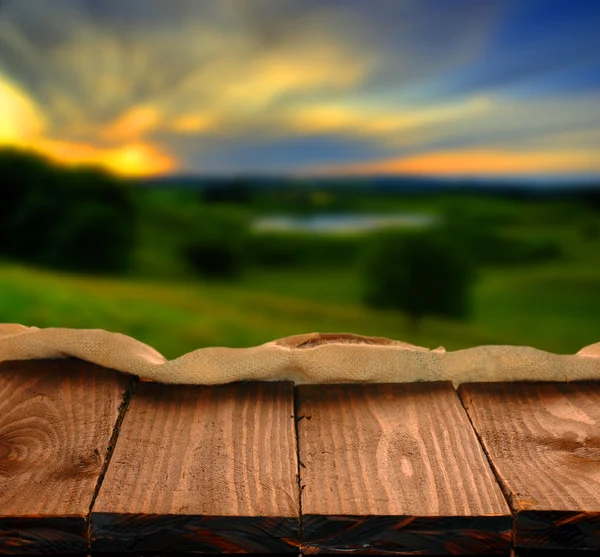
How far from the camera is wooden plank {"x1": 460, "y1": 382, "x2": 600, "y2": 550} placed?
60 cm

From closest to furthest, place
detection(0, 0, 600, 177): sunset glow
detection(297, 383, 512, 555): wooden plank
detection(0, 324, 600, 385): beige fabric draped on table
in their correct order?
detection(297, 383, 512, 555): wooden plank < detection(0, 324, 600, 385): beige fabric draped on table < detection(0, 0, 600, 177): sunset glow

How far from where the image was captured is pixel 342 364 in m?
0.85

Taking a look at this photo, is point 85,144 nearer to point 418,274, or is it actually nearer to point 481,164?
point 418,274

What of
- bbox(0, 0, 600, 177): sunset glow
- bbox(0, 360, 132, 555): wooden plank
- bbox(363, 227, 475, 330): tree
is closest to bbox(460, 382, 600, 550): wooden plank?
bbox(0, 360, 132, 555): wooden plank

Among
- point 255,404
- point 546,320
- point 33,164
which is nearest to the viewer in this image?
point 255,404

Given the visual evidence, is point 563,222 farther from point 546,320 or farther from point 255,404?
point 255,404

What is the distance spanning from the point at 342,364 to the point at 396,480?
229mm

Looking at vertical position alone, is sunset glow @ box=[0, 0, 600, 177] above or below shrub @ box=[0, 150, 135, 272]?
above

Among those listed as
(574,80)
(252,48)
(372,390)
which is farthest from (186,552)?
(574,80)

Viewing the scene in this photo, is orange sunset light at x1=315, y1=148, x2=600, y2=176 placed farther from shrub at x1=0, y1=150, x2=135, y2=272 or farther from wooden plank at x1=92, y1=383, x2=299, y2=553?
wooden plank at x1=92, y1=383, x2=299, y2=553

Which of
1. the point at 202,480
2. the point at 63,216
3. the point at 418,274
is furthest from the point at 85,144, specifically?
the point at 202,480

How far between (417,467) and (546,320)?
930cm

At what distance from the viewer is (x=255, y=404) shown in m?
0.81

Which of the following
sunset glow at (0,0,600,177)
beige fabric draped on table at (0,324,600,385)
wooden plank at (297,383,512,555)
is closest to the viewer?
wooden plank at (297,383,512,555)
